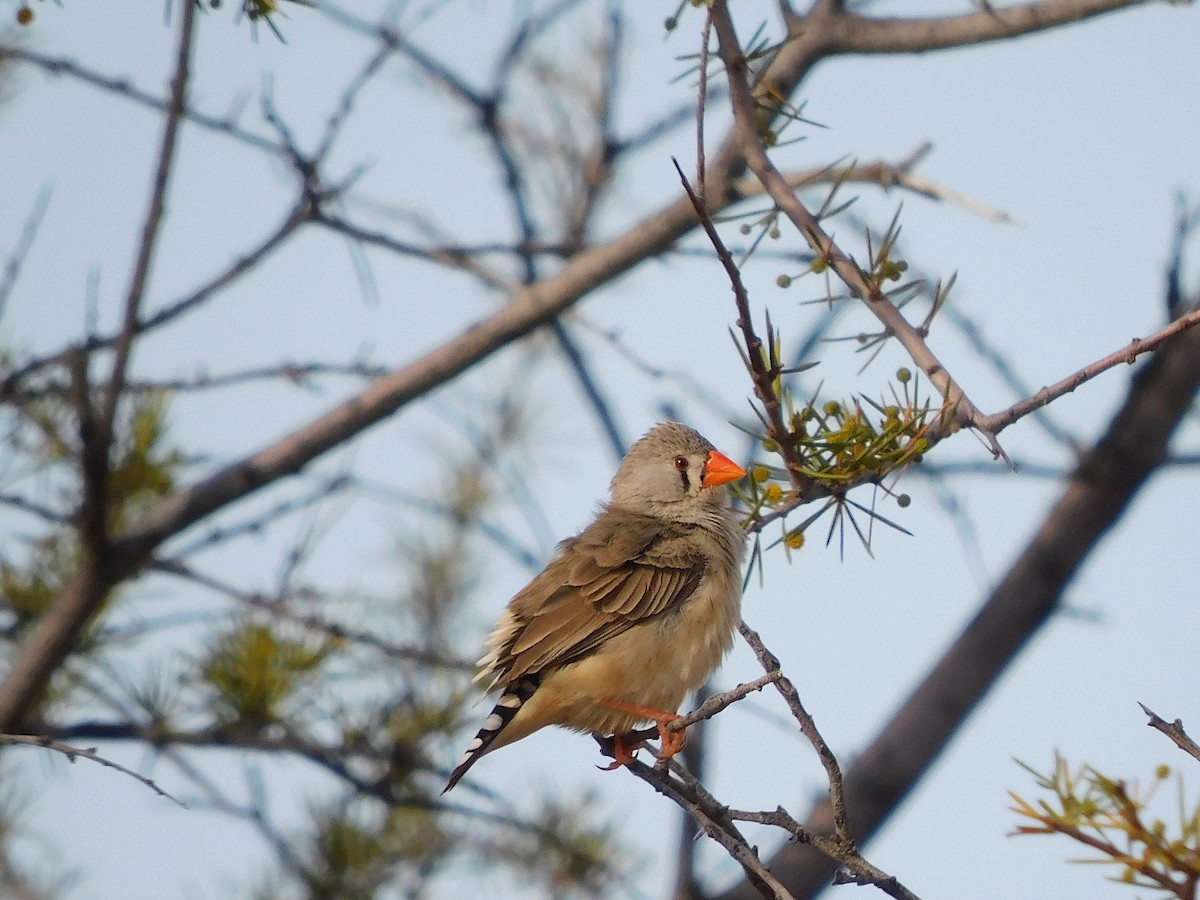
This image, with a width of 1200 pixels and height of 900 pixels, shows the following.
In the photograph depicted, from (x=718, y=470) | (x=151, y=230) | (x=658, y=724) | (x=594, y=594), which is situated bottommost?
(x=658, y=724)

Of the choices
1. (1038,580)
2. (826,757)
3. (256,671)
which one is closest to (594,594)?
(256,671)

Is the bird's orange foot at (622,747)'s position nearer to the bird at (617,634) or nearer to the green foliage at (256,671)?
the bird at (617,634)

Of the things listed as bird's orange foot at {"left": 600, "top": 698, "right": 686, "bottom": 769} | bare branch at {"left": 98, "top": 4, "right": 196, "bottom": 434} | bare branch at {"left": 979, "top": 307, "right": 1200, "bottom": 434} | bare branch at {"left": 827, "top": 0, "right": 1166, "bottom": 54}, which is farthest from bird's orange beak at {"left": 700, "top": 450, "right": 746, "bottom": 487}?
bare branch at {"left": 979, "top": 307, "right": 1200, "bottom": 434}

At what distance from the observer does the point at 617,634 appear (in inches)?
171

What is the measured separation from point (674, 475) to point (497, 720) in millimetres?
1517

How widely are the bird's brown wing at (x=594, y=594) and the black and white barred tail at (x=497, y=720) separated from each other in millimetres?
41

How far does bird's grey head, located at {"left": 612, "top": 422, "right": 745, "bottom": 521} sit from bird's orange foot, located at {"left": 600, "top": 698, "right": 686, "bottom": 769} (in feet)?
3.36

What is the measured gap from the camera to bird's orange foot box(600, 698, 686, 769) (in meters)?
3.89

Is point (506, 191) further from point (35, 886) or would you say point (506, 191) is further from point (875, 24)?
point (35, 886)

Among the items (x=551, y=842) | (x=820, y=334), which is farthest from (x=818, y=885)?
(x=820, y=334)

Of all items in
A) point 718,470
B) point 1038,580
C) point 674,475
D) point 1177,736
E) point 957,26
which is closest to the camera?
point 1177,736

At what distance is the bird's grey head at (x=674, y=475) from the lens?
5148 mm

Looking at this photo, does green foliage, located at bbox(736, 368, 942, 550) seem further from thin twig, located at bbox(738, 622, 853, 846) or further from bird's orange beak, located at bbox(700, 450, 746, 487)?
bird's orange beak, located at bbox(700, 450, 746, 487)

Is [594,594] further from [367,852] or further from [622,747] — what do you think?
[367,852]
